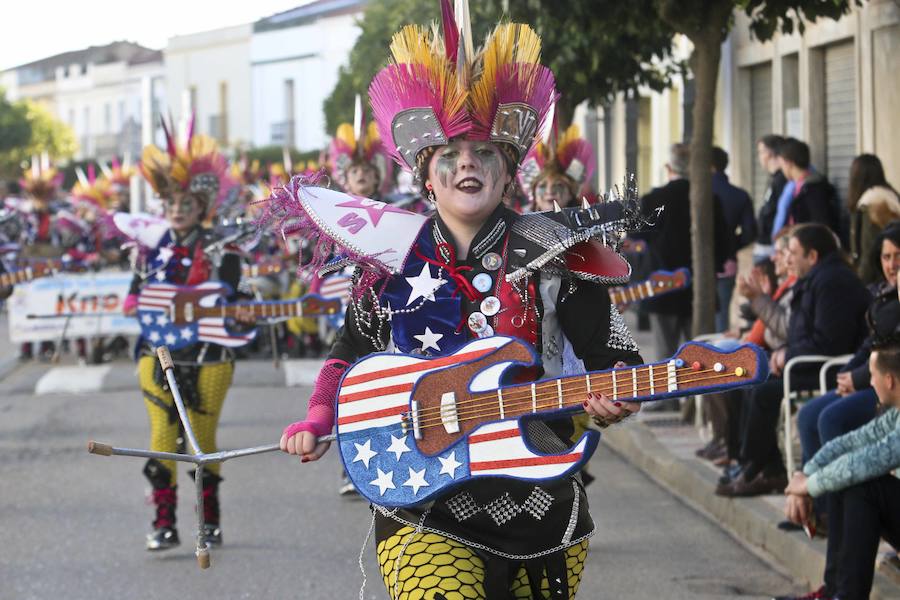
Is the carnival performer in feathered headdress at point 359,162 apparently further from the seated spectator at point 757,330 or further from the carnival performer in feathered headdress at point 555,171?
the seated spectator at point 757,330

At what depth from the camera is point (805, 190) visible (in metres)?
11.9

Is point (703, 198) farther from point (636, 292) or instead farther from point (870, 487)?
point (870, 487)

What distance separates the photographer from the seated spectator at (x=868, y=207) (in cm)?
958

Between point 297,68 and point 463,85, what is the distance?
69.3 metres

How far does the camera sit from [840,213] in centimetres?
1414

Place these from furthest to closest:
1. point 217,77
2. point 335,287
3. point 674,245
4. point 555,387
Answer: point 217,77 < point 674,245 < point 335,287 < point 555,387

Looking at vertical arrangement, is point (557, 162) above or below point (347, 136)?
below

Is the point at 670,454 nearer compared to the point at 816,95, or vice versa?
the point at 670,454

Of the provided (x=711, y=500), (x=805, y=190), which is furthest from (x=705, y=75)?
(x=711, y=500)

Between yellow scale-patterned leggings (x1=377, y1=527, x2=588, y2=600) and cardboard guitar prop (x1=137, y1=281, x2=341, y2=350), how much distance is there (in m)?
4.60

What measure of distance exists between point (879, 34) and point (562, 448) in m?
9.90

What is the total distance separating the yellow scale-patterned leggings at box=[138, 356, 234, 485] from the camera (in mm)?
8359

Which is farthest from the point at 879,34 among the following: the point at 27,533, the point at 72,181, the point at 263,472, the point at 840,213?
the point at 72,181

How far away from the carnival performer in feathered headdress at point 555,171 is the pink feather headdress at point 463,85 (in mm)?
5312
